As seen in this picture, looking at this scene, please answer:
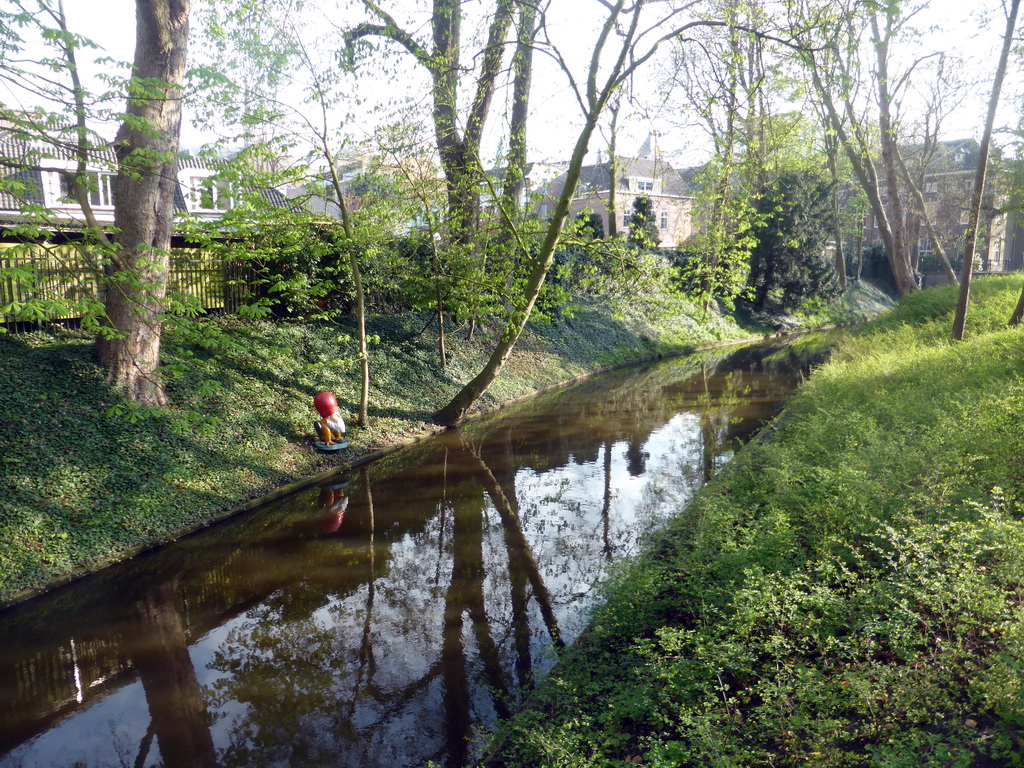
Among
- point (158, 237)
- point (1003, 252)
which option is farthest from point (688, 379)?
point (1003, 252)

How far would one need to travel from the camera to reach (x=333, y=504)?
10.1 m

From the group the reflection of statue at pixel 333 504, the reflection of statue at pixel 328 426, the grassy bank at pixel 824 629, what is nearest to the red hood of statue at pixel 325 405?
the reflection of statue at pixel 328 426

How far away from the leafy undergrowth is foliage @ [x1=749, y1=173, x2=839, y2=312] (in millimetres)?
17641

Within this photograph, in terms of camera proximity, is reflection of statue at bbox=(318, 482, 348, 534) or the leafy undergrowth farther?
reflection of statue at bbox=(318, 482, 348, 534)

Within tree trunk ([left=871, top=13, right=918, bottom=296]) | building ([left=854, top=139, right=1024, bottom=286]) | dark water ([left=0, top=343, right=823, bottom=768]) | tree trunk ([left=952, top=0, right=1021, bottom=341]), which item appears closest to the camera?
dark water ([left=0, top=343, right=823, bottom=768])

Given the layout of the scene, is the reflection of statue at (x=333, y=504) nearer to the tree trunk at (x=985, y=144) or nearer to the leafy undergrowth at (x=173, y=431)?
the leafy undergrowth at (x=173, y=431)

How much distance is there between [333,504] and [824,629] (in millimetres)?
7140

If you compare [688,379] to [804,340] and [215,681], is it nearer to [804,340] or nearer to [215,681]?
[804,340]

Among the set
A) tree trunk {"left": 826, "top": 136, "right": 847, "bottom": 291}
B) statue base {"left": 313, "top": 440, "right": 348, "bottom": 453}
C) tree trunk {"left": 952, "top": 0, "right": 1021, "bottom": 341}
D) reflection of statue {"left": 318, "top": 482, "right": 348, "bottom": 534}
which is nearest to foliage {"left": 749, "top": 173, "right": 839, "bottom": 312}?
tree trunk {"left": 826, "top": 136, "right": 847, "bottom": 291}

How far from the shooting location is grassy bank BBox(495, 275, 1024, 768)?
148 inches

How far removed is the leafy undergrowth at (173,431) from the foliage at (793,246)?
57.9 ft

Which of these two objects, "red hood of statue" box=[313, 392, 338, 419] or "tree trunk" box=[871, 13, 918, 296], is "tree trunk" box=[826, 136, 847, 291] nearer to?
"tree trunk" box=[871, 13, 918, 296]

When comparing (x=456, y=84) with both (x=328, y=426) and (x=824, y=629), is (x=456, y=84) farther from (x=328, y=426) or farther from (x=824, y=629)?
(x=824, y=629)

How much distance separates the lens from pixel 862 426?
29.3 ft
